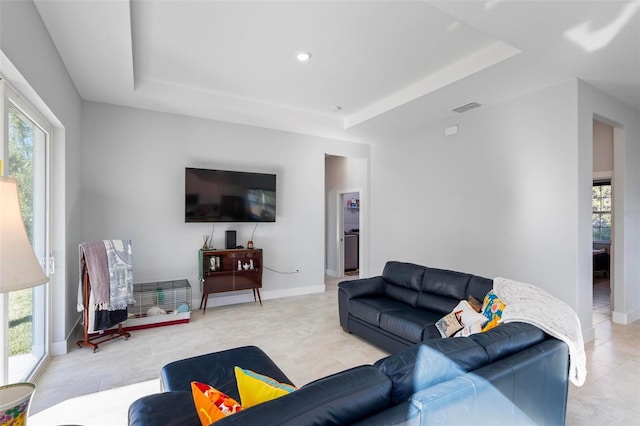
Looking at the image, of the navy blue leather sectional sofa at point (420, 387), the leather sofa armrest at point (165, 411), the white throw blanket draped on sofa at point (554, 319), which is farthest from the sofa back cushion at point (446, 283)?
the leather sofa armrest at point (165, 411)

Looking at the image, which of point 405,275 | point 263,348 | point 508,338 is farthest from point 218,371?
point 405,275

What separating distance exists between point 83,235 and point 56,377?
1971mm

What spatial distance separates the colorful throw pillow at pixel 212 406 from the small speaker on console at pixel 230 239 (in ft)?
12.8

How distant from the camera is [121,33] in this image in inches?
106

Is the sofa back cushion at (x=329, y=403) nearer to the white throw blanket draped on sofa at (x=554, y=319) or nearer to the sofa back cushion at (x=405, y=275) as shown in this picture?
the white throw blanket draped on sofa at (x=554, y=319)

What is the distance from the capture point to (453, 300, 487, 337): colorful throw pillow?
240 cm

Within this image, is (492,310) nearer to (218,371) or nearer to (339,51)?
(218,371)

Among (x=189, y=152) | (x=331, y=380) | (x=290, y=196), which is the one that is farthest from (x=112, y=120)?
(x=331, y=380)

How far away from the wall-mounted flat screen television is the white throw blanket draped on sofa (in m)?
3.86

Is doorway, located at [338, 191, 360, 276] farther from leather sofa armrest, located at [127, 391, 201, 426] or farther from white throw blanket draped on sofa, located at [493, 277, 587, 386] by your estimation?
leather sofa armrest, located at [127, 391, 201, 426]

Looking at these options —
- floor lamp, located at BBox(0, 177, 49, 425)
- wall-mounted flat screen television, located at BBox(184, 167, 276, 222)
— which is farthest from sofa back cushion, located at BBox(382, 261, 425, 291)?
floor lamp, located at BBox(0, 177, 49, 425)

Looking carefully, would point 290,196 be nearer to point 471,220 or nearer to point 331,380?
point 471,220

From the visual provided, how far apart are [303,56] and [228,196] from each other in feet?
7.99

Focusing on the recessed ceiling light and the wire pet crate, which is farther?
the wire pet crate
